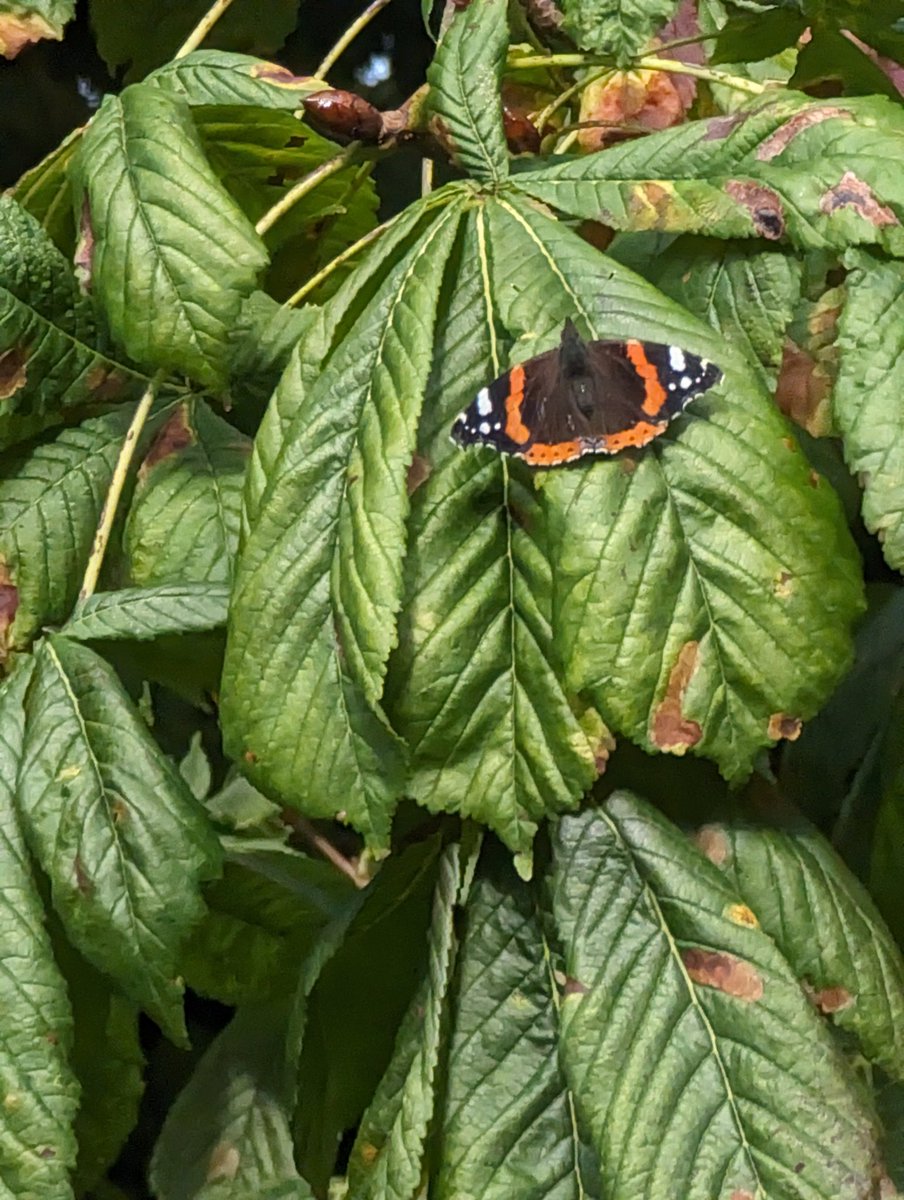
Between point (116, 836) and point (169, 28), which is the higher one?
point (169, 28)

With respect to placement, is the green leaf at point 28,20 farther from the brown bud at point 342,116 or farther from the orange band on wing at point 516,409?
the orange band on wing at point 516,409

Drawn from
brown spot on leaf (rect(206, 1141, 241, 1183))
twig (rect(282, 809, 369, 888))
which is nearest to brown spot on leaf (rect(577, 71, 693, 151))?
twig (rect(282, 809, 369, 888))

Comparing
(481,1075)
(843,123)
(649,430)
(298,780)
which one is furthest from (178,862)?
(843,123)

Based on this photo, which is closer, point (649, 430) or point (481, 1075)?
point (649, 430)

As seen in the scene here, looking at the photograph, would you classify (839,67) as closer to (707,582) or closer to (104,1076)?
(707,582)

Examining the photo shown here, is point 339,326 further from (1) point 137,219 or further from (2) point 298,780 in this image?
(2) point 298,780

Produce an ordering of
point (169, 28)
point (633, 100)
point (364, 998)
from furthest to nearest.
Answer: point (169, 28) < point (633, 100) < point (364, 998)

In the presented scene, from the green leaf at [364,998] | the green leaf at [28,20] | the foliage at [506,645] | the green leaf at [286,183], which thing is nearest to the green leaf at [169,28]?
the green leaf at [28,20]

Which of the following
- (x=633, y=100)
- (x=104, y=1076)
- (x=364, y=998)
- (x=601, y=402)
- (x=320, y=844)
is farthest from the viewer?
(x=320, y=844)

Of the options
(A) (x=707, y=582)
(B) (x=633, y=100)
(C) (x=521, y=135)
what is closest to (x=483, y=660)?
(A) (x=707, y=582)
